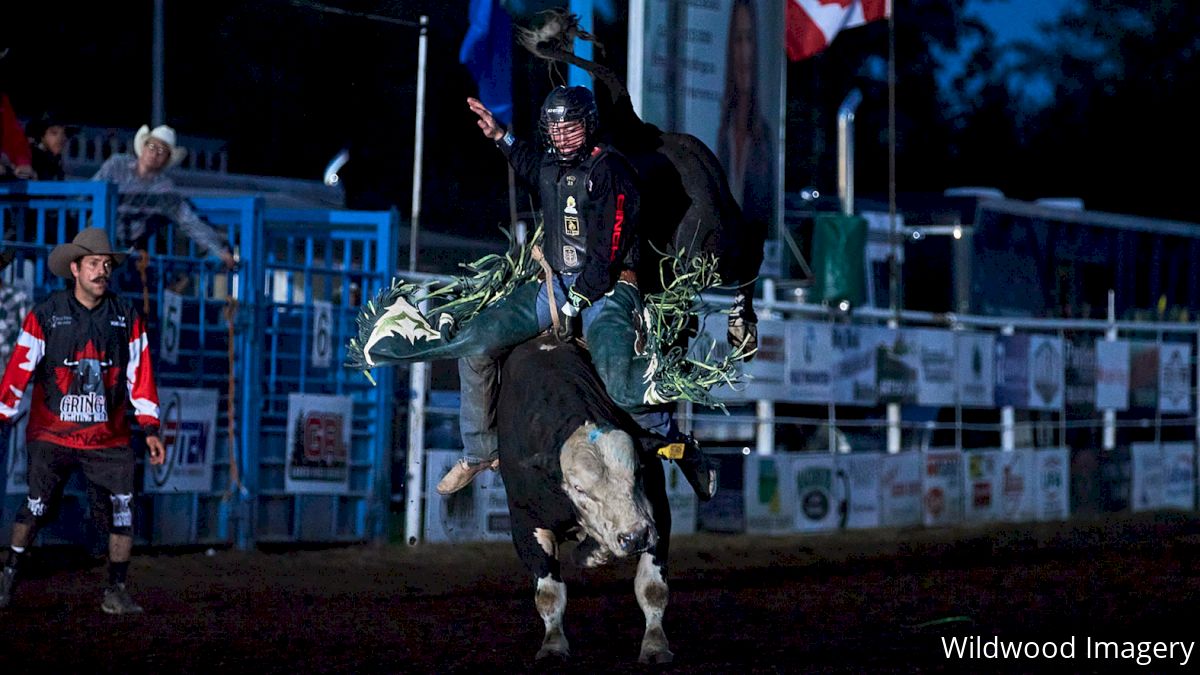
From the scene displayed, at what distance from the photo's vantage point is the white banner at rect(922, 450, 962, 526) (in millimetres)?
16406

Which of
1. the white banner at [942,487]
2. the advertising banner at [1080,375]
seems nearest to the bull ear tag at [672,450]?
the white banner at [942,487]

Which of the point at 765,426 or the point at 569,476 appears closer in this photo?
the point at 569,476

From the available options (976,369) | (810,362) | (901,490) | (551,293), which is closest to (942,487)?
(901,490)

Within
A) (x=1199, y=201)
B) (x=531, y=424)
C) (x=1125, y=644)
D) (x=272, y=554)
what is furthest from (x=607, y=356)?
(x=1199, y=201)

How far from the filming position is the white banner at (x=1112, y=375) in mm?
18656

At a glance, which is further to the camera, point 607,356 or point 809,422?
point 809,422

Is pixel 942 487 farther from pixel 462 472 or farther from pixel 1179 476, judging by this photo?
pixel 462 472

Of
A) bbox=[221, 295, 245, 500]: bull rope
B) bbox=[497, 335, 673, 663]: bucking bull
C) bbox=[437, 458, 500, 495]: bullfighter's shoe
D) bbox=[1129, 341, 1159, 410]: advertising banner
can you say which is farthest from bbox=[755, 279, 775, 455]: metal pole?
bbox=[497, 335, 673, 663]: bucking bull

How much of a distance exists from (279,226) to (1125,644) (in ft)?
24.0

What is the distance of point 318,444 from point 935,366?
614 centimetres

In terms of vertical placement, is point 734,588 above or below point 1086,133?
below

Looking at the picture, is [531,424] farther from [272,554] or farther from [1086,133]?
[1086,133]

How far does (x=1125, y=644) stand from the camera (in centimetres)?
831

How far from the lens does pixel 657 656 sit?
7.52 m
